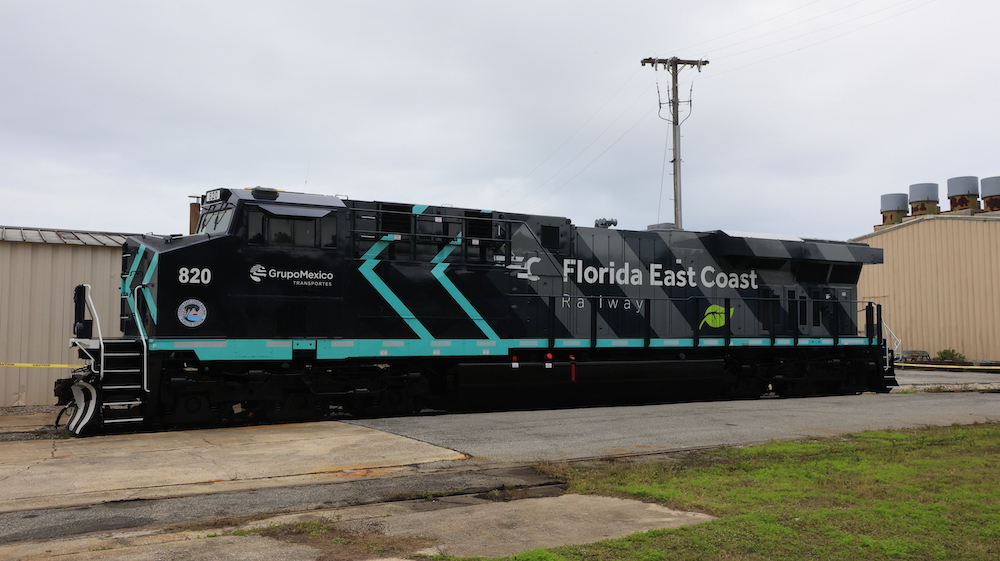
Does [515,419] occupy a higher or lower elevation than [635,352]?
lower

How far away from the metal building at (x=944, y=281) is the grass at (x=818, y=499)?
79.1ft

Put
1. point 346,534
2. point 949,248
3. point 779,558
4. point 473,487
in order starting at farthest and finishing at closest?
point 949,248
point 473,487
point 346,534
point 779,558

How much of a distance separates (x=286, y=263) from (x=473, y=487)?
19.7 ft

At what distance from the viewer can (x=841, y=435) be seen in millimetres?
10078

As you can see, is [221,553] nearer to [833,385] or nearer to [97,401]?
[97,401]

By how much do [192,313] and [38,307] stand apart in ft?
15.0

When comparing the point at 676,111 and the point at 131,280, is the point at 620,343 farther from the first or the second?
the point at 676,111

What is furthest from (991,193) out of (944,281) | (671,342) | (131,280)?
(131,280)

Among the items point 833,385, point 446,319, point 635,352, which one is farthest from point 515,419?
point 833,385

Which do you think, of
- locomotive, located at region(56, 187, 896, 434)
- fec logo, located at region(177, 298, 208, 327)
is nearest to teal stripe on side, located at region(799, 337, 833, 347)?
locomotive, located at region(56, 187, 896, 434)

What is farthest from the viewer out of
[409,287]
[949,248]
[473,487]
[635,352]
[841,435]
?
[949,248]

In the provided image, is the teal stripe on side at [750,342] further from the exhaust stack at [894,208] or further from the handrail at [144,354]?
the exhaust stack at [894,208]

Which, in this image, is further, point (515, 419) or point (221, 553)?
point (515, 419)

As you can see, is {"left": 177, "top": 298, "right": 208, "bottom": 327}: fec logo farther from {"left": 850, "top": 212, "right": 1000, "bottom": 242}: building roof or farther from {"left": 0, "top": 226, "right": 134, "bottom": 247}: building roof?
{"left": 850, "top": 212, "right": 1000, "bottom": 242}: building roof
